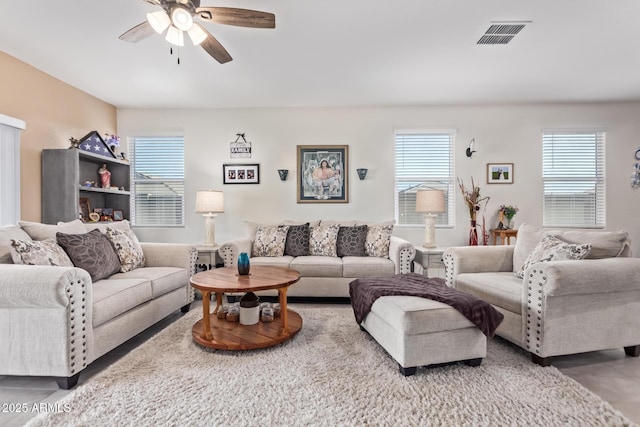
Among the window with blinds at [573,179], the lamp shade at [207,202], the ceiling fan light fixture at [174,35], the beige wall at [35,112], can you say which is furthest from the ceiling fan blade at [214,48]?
the window with blinds at [573,179]

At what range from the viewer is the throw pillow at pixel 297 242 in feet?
12.7

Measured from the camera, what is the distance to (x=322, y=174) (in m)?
4.66

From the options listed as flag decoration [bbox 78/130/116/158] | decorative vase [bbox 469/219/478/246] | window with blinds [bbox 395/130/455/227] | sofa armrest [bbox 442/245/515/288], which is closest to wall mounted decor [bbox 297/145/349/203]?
window with blinds [bbox 395/130/455/227]

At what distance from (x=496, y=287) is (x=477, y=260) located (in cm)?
52

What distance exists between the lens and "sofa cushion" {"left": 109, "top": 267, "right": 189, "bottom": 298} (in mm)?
2693

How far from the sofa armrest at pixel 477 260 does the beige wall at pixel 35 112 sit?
432 centimetres

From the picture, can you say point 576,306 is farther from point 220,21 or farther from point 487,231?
point 220,21

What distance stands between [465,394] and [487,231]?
3.33 meters

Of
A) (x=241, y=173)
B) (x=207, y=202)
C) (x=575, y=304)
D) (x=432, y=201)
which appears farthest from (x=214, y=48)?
(x=575, y=304)

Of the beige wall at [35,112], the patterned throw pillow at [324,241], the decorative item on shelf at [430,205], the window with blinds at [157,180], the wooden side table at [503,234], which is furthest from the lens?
the window with blinds at [157,180]

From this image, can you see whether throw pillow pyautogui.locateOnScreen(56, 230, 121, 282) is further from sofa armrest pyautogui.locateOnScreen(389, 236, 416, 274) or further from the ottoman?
sofa armrest pyautogui.locateOnScreen(389, 236, 416, 274)

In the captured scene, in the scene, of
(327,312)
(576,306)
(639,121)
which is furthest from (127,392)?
(639,121)

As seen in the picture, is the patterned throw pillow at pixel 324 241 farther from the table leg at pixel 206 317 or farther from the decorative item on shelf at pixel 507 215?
the decorative item on shelf at pixel 507 215

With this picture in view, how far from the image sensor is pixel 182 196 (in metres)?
4.77
